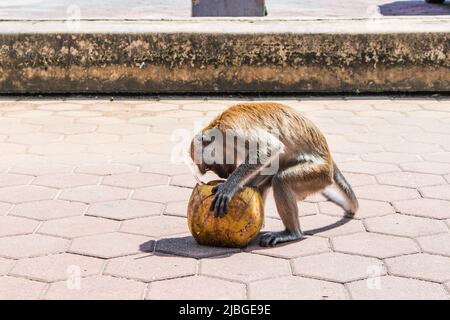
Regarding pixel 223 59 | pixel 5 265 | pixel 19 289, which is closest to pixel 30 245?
pixel 5 265

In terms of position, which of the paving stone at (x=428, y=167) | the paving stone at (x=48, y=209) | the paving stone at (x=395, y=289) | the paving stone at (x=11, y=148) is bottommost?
the paving stone at (x=11, y=148)

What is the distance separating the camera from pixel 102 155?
556 cm

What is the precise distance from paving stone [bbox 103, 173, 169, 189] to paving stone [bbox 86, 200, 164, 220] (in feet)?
1.06

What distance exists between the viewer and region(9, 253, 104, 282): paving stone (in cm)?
353

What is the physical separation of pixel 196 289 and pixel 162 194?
1419 millimetres

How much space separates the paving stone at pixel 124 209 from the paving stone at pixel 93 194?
88mm

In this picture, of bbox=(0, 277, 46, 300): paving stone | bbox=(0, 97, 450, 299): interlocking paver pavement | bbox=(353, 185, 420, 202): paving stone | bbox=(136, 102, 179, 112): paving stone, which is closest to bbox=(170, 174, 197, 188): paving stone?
bbox=(0, 97, 450, 299): interlocking paver pavement

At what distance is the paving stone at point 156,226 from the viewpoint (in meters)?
4.10

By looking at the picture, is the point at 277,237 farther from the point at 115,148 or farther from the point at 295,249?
the point at 115,148

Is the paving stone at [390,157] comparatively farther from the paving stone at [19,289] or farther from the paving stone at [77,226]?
the paving stone at [19,289]

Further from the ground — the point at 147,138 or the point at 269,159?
the point at 269,159

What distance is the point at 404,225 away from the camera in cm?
419

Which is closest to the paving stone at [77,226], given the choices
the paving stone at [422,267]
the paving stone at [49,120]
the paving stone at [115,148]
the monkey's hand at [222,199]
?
the monkey's hand at [222,199]

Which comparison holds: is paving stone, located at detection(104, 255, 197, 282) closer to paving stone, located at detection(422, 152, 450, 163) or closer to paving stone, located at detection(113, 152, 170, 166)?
paving stone, located at detection(113, 152, 170, 166)
